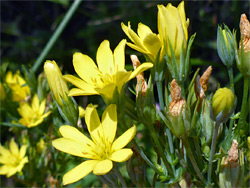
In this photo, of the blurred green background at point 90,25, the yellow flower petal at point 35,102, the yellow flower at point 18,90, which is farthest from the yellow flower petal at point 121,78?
the blurred green background at point 90,25

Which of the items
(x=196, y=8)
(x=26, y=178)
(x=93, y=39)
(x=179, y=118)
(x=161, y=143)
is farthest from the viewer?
(x=93, y=39)

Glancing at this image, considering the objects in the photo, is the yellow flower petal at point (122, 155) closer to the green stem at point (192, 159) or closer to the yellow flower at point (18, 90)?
the green stem at point (192, 159)

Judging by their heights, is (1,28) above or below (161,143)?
above

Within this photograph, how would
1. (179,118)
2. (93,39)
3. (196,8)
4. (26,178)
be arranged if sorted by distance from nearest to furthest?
(179,118) → (26,178) → (196,8) → (93,39)

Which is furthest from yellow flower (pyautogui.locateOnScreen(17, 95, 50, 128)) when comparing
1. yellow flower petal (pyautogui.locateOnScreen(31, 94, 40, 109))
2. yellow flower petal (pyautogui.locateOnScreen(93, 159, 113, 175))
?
yellow flower petal (pyautogui.locateOnScreen(93, 159, 113, 175))

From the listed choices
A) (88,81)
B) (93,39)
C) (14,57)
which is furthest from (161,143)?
(14,57)

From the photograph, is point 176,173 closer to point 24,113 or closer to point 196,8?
point 24,113

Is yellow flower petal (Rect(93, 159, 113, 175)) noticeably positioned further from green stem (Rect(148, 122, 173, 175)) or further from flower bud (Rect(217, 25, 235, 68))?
flower bud (Rect(217, 25, 235, 68))
